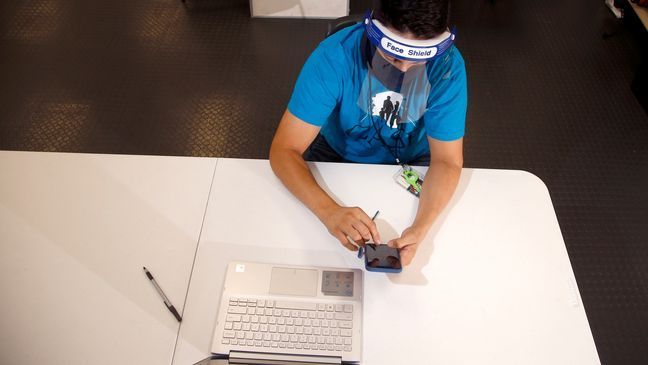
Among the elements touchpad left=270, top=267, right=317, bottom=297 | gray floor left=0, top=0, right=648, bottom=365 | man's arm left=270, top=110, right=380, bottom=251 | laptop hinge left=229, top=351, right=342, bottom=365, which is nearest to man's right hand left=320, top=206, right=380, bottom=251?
man's arm left=270, top=110, right=380, bottom=251

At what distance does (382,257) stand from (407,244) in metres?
0.07

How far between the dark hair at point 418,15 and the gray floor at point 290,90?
4.56 ft

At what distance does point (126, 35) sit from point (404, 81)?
228 cm

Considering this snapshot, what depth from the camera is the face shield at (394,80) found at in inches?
39.4

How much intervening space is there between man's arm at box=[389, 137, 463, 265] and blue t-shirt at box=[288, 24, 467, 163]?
0.12 feet

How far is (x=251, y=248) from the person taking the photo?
1.13 m

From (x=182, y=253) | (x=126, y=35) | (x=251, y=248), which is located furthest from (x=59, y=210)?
(x=126, y=35)

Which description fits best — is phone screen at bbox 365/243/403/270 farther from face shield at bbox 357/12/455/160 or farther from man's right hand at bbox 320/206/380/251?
face shield at bbox 357/12/455/160

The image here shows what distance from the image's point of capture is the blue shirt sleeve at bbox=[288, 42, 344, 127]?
1205 millimetres

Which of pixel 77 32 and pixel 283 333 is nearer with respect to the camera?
pixel 283 333

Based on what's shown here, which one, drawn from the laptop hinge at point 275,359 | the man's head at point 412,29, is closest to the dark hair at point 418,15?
the man's head at point 412,29

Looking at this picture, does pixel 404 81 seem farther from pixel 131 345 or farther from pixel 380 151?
pixel 131 345

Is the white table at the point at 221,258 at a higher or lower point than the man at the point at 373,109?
lower

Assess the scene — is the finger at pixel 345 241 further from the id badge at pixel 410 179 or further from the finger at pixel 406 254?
the id badge at pixel 410 179
